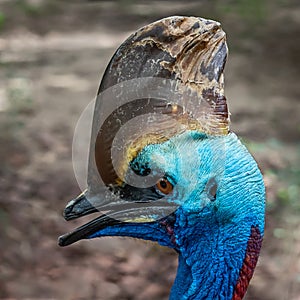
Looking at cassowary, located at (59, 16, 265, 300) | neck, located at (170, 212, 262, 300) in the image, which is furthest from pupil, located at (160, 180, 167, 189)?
neck, located at (170, 212, 262, 300)

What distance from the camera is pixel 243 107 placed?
5.85 metres

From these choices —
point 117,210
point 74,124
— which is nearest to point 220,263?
point 117,210

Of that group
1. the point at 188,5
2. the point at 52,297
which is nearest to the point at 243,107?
the point at 188,5

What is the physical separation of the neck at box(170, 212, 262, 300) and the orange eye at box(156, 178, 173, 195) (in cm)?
12

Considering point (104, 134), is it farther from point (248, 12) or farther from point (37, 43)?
point (37, 43)

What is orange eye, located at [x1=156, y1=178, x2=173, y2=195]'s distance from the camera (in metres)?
1.63

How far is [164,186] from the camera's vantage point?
1.64 m

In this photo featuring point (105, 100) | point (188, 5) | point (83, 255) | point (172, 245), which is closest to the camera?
point (105, 100)

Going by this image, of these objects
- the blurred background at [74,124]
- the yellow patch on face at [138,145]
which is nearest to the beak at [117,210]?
the yellow patch on face at [138,145]

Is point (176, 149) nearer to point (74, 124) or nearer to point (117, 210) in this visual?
point (117, 210)

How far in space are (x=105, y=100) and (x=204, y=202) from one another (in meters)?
0.33

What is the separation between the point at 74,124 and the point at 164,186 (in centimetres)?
401

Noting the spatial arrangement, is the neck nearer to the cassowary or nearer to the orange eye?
the cassowary

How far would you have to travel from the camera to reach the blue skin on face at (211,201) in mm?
1601
